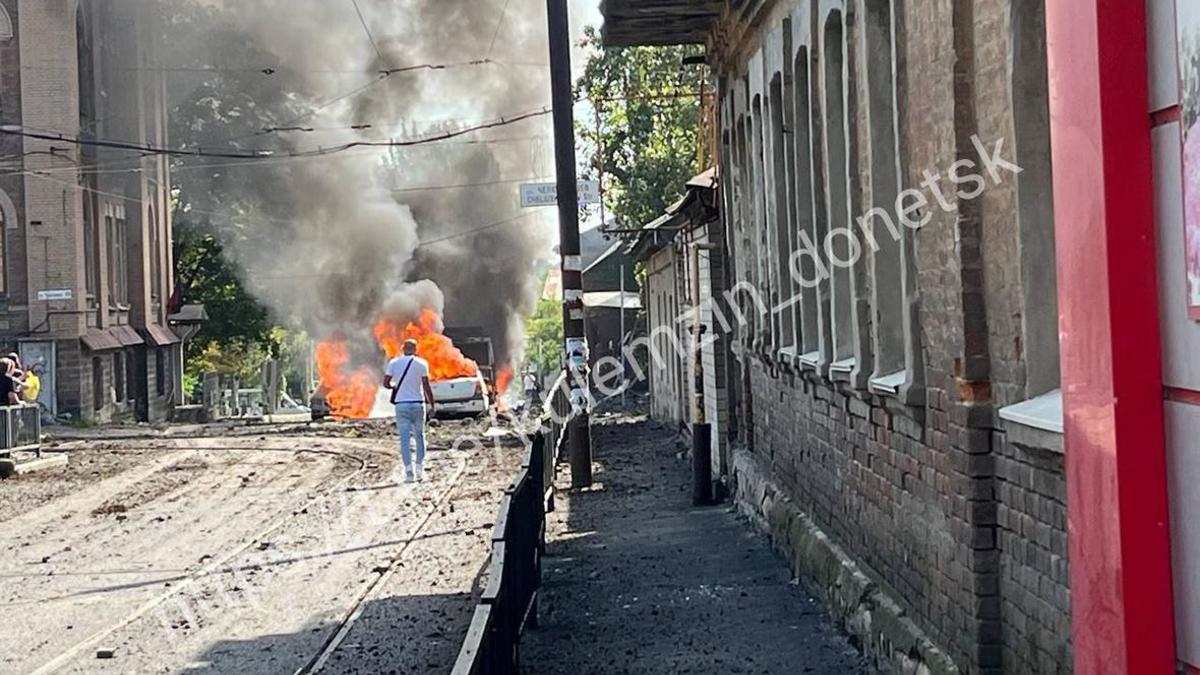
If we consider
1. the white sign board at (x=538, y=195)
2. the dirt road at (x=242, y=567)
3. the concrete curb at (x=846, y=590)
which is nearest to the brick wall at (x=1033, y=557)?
the concrete curb at (x=846, y=590)

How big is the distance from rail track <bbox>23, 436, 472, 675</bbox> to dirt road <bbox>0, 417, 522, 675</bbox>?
2 centimetres

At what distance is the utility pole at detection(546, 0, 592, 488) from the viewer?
16.8 meters

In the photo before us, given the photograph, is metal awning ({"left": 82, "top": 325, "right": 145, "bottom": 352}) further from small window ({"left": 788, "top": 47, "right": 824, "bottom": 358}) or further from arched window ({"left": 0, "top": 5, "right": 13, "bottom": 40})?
small window ({"left": 788, "top": 47, "right": 824, "bottom": 358})

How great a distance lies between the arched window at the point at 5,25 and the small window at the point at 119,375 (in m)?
9.10

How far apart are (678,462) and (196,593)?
11412mm

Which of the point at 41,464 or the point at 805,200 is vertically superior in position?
the point at 805,200

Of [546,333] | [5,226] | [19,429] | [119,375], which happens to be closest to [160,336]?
[119,375]

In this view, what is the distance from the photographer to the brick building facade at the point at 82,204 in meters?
36.2

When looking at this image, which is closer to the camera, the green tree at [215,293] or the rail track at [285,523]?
the rail track at [285,523]

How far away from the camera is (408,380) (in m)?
17.5

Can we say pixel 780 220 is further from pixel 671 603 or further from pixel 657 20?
pixel 657 20

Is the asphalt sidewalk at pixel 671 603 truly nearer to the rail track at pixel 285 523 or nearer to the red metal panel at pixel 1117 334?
the rail track at pixel 285 523

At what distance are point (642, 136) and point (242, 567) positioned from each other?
30712mm

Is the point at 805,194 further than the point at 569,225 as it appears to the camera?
No
